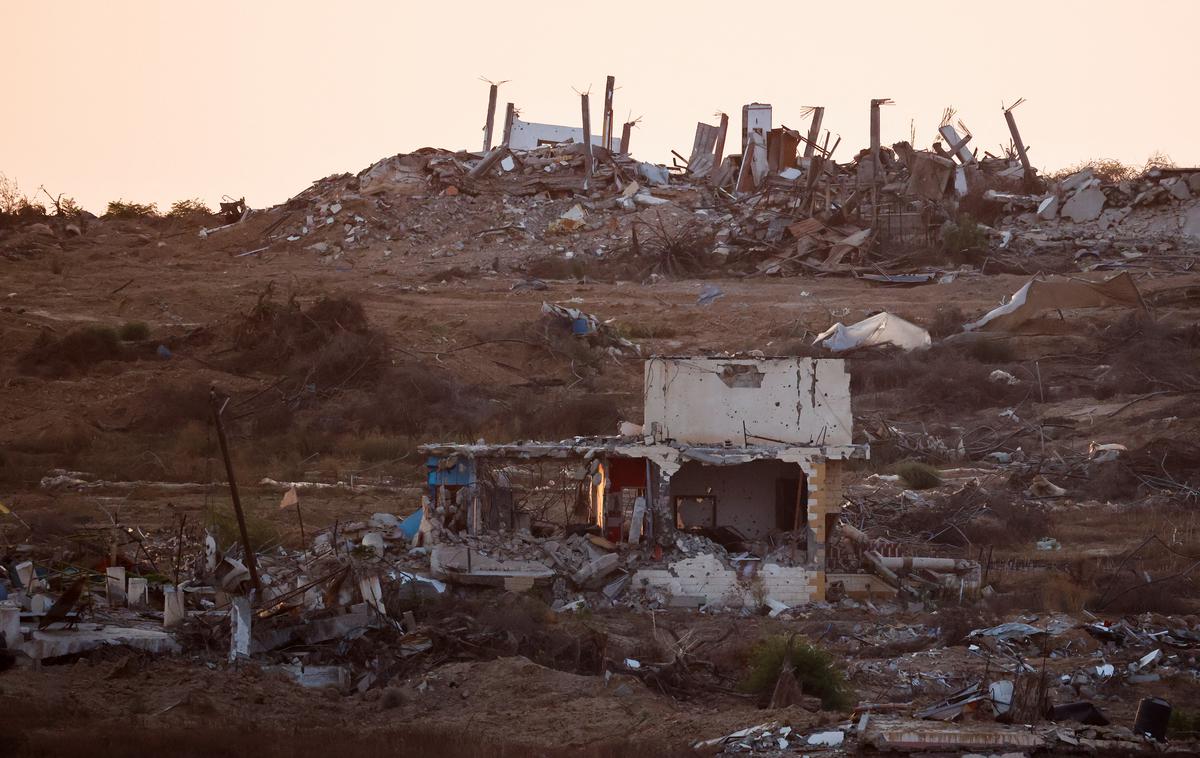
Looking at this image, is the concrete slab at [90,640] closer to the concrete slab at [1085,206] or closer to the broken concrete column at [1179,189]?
the concrete slab at [1085,206]

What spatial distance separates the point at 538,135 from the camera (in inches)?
1976

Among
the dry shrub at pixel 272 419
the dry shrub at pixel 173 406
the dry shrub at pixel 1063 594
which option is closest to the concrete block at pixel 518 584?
the dry shrub at pixel 1063 594

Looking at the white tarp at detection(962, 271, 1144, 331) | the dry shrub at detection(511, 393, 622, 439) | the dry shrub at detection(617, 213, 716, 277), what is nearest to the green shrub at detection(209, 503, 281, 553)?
the dry shrub at detection(511, 393, 622, 439)

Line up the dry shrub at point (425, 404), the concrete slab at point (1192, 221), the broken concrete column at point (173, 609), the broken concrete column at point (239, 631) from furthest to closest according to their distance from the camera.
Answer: the concrete slab at point (1192, 221), the dry shrub at point (425, 404), the broken concrete column at point (173, 609), the broken concrete column at point (239, 631)

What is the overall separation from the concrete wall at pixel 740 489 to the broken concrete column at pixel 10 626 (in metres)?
8.90

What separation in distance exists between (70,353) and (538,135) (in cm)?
2243

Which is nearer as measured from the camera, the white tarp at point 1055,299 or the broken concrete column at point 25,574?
the broken concrete column at point 25,574

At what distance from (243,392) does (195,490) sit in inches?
223

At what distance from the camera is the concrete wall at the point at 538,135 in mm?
49750

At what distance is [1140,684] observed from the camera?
14.0m

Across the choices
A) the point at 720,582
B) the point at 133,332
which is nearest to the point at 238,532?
the point at 720,582

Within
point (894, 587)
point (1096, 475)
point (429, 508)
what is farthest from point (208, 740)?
point (1096, 475)

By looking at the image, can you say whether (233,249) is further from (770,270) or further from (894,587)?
(894,587)

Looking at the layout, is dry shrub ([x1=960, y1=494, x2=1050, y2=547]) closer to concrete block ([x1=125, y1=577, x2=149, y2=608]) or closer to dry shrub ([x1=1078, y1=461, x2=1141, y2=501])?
→ dry shrub ([x1=1078, y1=461, x2=1141, y2=501])
